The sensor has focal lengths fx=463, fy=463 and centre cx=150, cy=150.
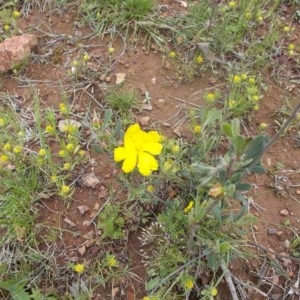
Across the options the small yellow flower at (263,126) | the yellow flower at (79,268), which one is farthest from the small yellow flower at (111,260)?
the small yellow flower at (263,126)

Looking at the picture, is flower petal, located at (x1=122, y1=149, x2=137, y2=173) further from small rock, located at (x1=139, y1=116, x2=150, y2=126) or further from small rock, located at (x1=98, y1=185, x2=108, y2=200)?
small rock, located at (x1=139, y1=116, x2=150, y2=126)

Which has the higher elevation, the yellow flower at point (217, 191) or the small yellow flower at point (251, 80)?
the yellow flower at point (217, 191)

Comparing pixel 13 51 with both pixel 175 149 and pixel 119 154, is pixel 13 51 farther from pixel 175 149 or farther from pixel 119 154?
pixel 119 154

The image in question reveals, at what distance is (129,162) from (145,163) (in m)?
0.08

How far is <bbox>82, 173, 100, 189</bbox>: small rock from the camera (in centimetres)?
225

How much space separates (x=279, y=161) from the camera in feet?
7.67

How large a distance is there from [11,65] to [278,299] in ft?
6.00

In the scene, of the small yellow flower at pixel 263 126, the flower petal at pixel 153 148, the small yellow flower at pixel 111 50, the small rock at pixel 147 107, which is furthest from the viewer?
the small yellow flower at pixel 111 50

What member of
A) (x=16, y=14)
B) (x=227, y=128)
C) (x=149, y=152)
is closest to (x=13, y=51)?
(x=16, y=14)

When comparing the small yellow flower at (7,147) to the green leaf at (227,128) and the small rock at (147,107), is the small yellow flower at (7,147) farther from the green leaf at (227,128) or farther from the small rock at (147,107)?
the green leaf at (227,128)

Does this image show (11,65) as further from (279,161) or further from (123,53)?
(279,161)

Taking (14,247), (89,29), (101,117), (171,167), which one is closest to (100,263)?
(14,247)

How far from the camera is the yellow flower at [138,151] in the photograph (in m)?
1.62

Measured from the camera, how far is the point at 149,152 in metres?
1.75
